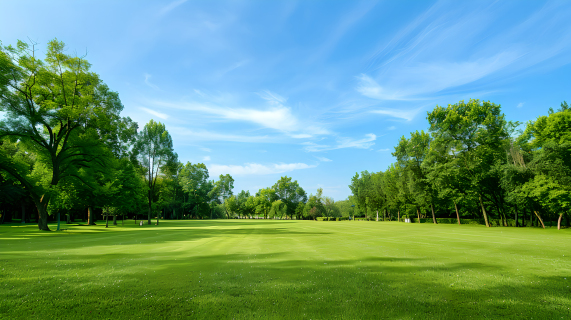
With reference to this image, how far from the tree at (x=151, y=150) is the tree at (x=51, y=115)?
17490mm

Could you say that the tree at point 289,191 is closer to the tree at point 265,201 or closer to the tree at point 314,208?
the tree at point 265,201

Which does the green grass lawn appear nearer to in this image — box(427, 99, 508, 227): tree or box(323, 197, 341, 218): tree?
box(427, 99, 508, 227): tree

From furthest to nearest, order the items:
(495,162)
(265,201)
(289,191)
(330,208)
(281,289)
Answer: (289,191), (265,201), (330,208), (495,162), (281,289)

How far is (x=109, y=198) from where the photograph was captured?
1560 inches

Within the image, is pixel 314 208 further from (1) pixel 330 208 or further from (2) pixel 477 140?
(2) pixel 477 140

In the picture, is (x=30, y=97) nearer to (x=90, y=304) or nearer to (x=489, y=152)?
(x=90, y=304)

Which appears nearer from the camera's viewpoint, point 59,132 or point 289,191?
point 59,132

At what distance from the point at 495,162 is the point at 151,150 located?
2361 inches

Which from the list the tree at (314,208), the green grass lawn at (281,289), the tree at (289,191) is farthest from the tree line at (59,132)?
the tree at (289,191)

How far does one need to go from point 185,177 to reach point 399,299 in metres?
103

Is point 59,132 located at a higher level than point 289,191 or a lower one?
higher

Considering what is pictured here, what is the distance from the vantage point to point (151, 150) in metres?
49.7

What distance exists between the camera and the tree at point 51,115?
2536 centimetres

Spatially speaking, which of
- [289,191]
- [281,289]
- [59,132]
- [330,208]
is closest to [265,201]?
[289,191]
